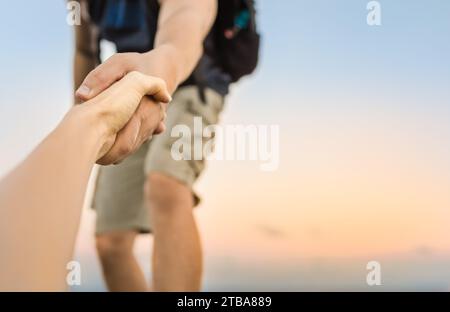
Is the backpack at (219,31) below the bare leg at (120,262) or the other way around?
the other way around

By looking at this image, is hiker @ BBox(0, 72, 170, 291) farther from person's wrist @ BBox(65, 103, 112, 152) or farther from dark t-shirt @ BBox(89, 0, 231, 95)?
dark t-shirt @ BBox(89, 0, 231, 95)

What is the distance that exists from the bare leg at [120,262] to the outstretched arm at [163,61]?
0.56m

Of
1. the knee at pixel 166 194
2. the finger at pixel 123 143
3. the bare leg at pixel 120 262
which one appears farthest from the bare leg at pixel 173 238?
the finger at pixel 123 143

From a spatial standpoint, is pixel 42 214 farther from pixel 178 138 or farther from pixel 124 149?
pixel 178 138

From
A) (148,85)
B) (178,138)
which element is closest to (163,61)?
(148,85)

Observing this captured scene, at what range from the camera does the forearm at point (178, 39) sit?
39.1 inches

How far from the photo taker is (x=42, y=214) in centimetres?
38

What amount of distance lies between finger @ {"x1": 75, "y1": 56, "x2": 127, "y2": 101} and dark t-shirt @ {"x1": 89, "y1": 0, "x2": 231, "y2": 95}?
51 cm

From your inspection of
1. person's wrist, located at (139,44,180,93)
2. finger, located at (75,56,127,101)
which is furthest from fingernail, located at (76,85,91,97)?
person's wrist, located at (139,44,180,93)

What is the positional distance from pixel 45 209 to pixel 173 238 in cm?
93

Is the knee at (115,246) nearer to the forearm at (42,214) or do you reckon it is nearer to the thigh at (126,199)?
the thigh at (126,199)

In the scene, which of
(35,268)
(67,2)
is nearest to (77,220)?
(35,268)
